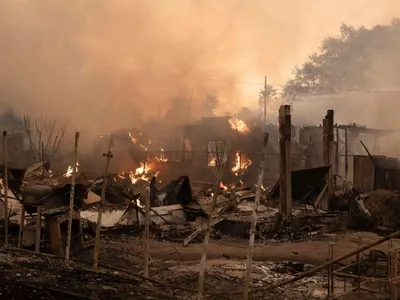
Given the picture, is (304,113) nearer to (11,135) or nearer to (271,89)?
(271,89)

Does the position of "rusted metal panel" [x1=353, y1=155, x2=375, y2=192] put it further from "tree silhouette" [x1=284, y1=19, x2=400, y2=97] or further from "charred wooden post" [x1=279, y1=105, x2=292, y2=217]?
A: "tree silhouette" [x1=284, y1=19, x2=400, y2=97]

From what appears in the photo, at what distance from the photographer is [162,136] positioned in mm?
34406

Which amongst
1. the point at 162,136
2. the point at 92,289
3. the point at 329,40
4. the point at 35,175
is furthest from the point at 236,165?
the point at 329,40

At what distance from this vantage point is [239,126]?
110 ft

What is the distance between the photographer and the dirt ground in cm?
741

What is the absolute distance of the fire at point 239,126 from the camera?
3328 centimetres

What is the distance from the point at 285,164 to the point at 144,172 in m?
15.9

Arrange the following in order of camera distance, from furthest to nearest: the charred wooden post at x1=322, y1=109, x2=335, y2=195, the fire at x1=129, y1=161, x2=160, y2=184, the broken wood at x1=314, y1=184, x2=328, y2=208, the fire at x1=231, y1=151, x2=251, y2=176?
the fire at x1=231, y1=151, x2=251, y2=176, the fire at x1=129, y1=161, x2=160, y2=184, the charred wooden post at x1=322, y1=109, x2=335, y2=195, the broken wood at x1=314, y1=184, x2=328, y2=208

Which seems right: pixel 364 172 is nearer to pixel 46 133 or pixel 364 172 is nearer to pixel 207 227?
pixel 207 227

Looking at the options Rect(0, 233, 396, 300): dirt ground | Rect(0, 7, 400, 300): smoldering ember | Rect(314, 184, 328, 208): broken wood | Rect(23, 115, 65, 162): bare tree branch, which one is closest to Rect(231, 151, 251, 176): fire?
Rect(0, 7, 400, 300): smoldering ember

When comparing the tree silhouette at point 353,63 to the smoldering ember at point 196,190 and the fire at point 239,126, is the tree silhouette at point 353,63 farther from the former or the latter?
the fire at point 239,126

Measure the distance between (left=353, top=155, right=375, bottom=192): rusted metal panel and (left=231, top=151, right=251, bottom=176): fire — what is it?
32.1 feet

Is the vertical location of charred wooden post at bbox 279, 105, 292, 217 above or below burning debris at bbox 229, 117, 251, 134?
below

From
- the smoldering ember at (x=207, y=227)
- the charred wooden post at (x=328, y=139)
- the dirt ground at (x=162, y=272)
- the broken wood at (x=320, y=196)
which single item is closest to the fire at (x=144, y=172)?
the smoldering ember at (x=207, y=227)
